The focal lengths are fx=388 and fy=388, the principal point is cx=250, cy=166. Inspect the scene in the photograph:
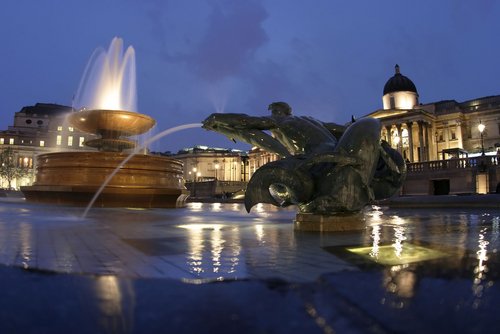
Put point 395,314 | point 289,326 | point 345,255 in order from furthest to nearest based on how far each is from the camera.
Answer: point 345,255 < point 395,314 < point 289,326

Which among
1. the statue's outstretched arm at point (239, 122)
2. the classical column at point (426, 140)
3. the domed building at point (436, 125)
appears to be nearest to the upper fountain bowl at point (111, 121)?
the statue's outstretched arm at point (239, 122)

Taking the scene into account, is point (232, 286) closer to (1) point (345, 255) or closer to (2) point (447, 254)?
(1) point (345, 255)

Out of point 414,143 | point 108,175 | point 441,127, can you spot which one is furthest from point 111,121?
point 441,127

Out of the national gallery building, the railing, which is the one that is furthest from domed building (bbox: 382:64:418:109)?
the railing

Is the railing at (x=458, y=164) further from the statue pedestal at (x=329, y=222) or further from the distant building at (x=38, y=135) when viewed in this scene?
the distant building at (x=38, y=135)

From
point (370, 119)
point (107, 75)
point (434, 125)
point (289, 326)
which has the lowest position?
point (289, 326)

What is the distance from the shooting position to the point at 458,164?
34.0 meters

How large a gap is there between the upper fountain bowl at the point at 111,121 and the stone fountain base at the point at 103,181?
228 cm

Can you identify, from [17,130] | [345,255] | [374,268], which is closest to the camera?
[374,268]

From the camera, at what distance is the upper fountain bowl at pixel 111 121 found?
53.9 ft

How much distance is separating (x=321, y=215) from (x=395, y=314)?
4.45 m

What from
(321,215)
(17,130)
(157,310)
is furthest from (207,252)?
(17,130)

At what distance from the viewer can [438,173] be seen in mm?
35219

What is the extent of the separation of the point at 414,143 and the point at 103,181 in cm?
6089
